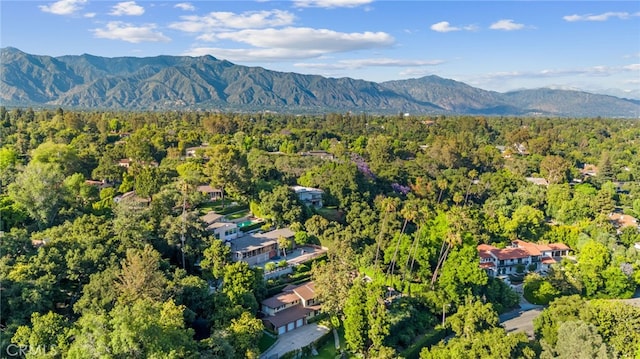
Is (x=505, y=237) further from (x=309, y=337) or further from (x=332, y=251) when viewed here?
(x=309, y=337)

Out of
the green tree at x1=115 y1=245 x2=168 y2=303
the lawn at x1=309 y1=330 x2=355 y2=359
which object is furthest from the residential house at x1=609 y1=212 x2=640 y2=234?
the green tree at x1=115 y1=245 x2=168 y2=303

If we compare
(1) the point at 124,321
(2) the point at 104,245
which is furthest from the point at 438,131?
(1) the point at 124,321

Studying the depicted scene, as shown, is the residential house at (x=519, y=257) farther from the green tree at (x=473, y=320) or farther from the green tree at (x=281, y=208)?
the green tree at (x=281, y=208)

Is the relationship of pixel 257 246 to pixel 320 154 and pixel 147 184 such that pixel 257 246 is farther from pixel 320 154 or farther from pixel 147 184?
pixel 320 154

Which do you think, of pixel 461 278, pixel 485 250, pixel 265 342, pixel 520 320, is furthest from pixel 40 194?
pixel 485 250

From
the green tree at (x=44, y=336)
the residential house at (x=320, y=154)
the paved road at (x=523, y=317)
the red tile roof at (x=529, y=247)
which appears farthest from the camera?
the residential house at (x=320, y=154)

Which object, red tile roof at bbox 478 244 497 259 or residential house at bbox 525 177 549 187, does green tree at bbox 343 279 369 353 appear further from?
residential house at bbox 525 177 549 187

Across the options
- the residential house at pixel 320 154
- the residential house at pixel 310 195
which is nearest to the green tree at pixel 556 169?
the residential house at pixel 320 154
